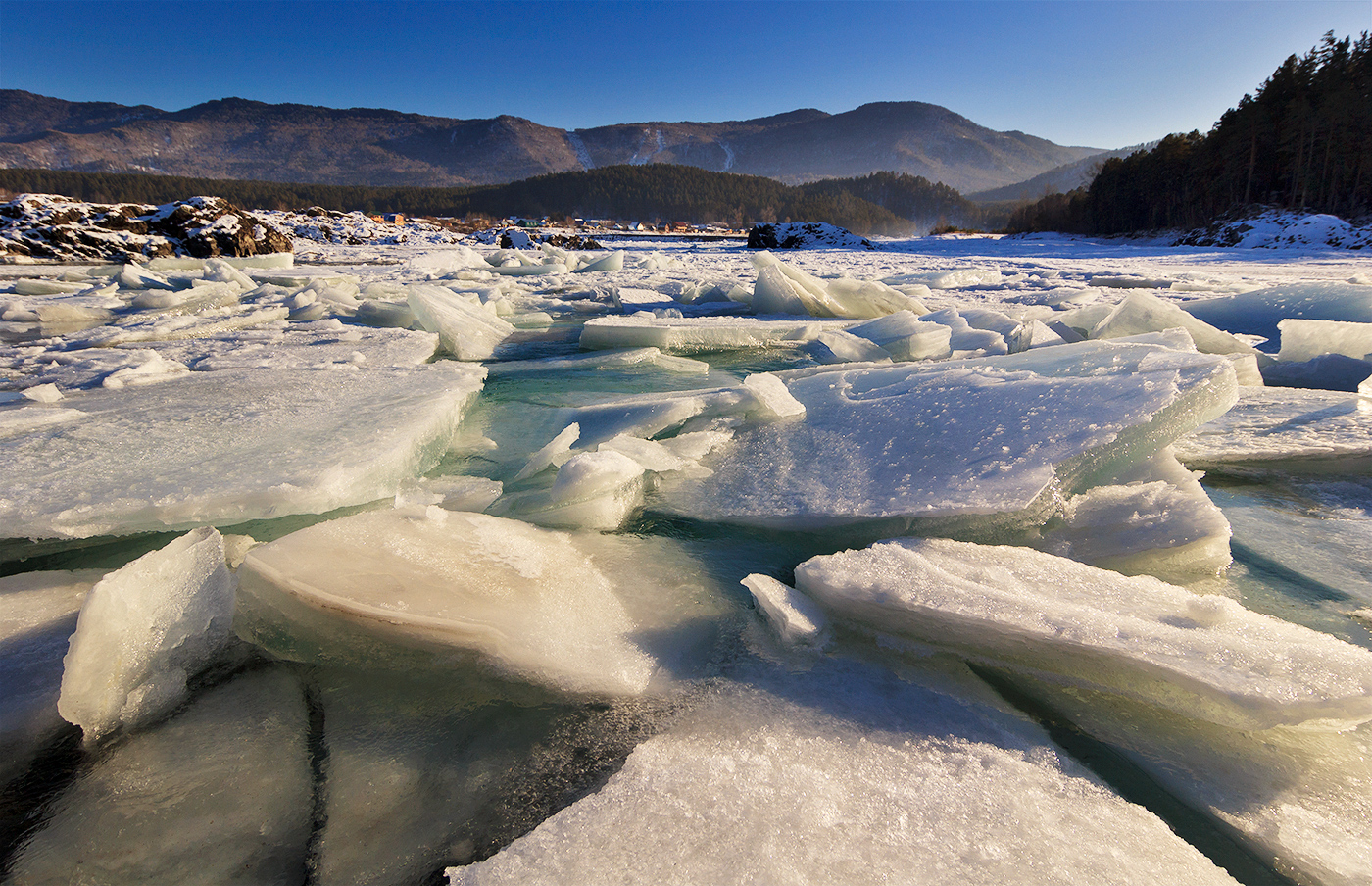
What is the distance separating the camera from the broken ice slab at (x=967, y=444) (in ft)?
A: 3.93

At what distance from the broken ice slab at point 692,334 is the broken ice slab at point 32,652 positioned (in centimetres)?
243

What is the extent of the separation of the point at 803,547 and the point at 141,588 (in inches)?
42.3

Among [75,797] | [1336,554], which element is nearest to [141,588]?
[75,797]

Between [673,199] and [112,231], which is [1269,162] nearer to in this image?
[112,231]

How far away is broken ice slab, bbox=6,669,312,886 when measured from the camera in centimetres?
64

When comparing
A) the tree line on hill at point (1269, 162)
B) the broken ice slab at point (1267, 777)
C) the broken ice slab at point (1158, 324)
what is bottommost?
the broken ice slab at point (1267, 777)

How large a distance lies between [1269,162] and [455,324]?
26.0 metres

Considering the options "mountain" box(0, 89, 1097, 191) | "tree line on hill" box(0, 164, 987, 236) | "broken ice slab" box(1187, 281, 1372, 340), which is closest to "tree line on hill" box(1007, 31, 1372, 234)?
"broken ice slab" box(1187, 281, 1372, 340)

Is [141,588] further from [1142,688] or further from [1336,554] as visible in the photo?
[1336,554]

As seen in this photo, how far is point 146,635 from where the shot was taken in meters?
0.86

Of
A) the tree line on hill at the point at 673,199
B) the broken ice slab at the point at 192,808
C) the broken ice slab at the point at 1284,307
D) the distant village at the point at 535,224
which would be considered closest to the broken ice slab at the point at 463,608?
the broken ice slab at the point at 192,808

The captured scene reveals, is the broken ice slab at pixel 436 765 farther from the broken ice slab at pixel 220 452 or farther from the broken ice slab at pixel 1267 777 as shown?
the broken ice slab at pixel 1267 777

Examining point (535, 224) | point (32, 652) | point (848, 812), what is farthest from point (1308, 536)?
point (535, 224)

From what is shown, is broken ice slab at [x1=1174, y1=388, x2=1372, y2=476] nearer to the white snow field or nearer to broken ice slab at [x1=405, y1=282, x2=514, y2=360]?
the white snow field
